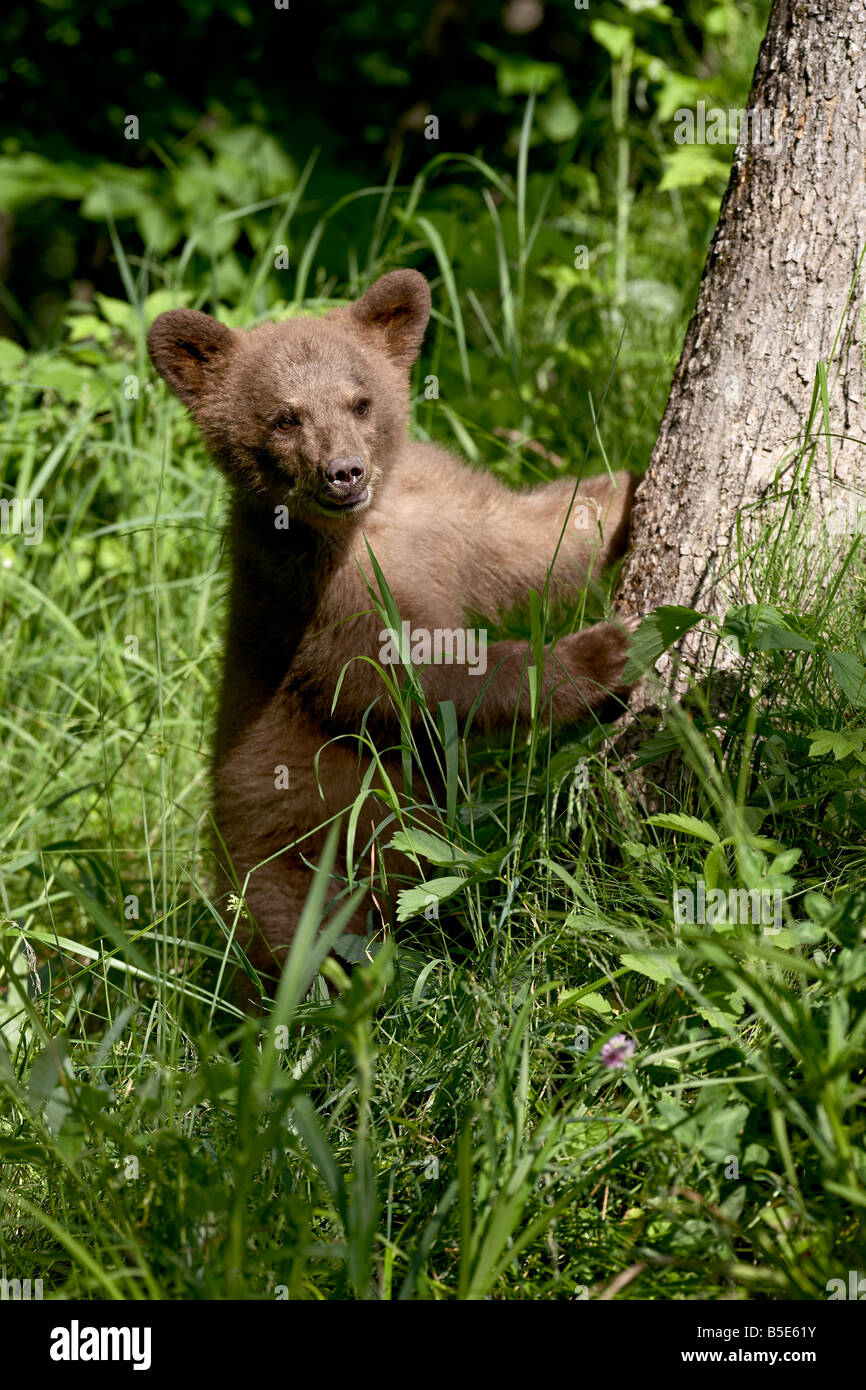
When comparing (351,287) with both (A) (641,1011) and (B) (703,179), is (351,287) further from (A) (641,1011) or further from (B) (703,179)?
(A) (641,1011)

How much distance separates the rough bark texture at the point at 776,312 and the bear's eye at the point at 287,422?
1130 millimetres

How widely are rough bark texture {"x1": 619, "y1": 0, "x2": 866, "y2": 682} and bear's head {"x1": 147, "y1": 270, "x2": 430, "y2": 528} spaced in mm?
952

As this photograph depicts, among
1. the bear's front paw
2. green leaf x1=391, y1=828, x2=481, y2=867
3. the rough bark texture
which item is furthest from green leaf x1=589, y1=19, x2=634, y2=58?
green leaf x1=391, y1=828, x2=481, y2=867

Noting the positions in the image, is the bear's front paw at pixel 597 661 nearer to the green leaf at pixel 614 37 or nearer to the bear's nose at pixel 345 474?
the bear's nose at pixel 345 474

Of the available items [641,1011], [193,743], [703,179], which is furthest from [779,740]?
[703,179]

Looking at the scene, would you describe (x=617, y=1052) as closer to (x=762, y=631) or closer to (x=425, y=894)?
(x=425, y=894)

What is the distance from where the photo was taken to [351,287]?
551 cm

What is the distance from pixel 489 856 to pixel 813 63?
2150mm

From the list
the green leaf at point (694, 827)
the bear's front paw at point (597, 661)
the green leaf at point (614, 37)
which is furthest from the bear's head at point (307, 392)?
the green leaf at point (614, 37)

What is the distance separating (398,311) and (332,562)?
95cm

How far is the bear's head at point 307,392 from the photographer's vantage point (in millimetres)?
3557

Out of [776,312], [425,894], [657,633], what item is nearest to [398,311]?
[776,312]

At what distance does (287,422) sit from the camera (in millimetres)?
3639

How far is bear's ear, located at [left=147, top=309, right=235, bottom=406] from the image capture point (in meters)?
3.71
